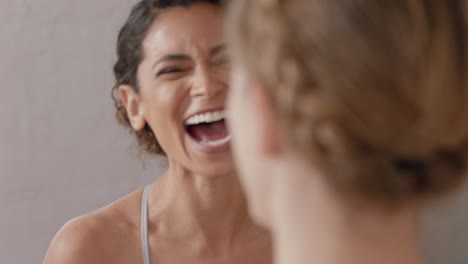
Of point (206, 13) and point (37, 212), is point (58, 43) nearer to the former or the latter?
point (37, 212)

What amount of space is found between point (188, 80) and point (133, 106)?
0.49 ft

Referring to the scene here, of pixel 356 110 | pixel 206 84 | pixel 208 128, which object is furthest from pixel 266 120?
pixel 208 128

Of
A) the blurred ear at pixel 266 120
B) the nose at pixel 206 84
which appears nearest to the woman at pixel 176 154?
the nose at pixel 206 84

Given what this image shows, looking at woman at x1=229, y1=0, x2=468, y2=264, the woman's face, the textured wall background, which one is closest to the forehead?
the woman's face

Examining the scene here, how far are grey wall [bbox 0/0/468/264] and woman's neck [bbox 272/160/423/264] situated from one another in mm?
1058

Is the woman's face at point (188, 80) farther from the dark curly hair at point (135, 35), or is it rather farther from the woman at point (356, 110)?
the woman at point (356, 110)

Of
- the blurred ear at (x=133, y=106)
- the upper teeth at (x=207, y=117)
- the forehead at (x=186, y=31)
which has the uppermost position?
the forehead at (x=186, y=31)

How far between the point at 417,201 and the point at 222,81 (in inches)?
25.7

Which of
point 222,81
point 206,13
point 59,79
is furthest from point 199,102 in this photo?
point 59,79

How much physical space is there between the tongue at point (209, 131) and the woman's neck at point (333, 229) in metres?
0.66

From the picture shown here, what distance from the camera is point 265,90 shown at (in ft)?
1.77

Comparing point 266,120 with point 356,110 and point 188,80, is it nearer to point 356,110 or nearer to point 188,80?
point 356,110

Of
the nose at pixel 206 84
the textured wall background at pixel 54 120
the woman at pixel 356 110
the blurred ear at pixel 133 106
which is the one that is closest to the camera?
the woman at pixel 356 110

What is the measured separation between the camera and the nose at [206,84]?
1.13 metres
